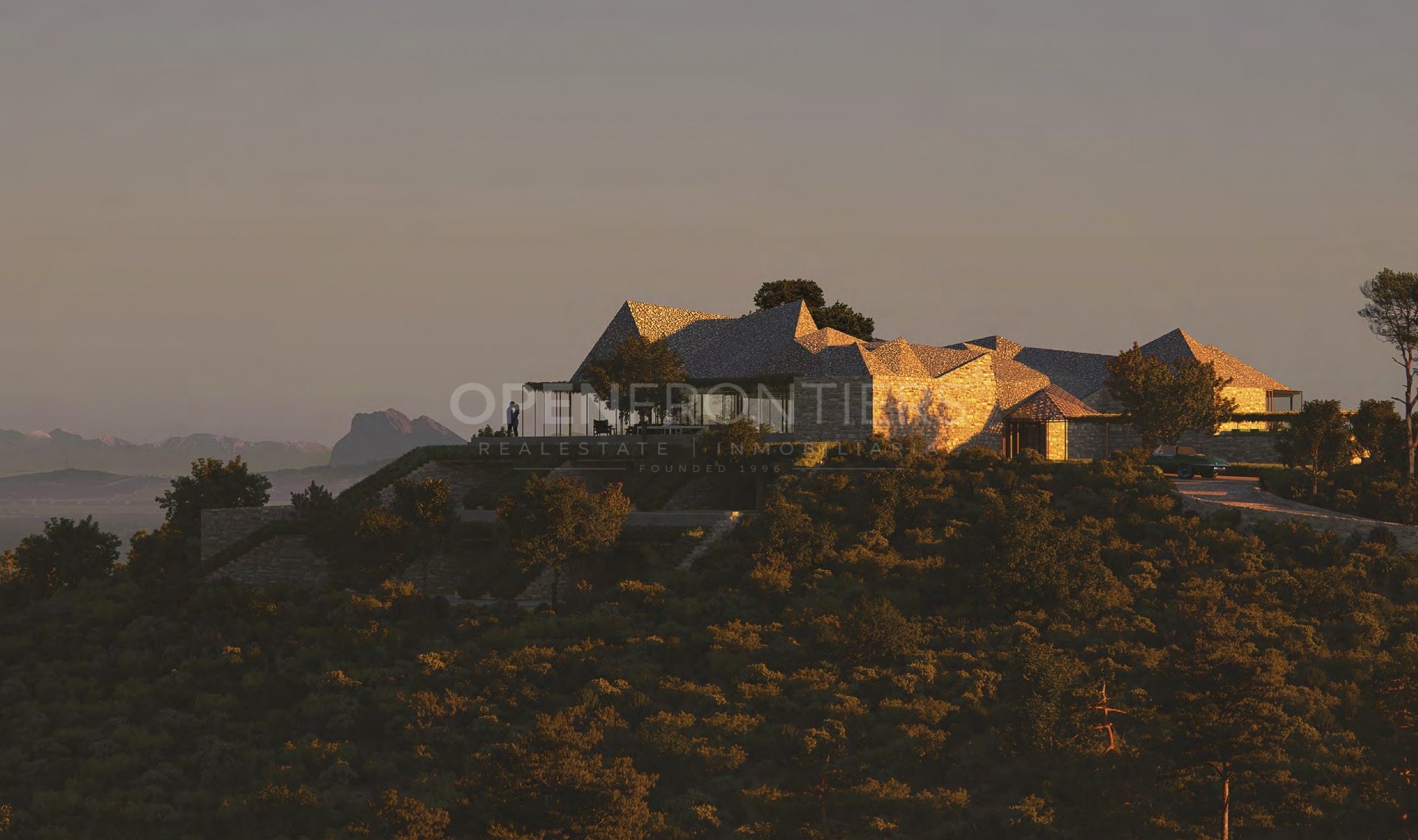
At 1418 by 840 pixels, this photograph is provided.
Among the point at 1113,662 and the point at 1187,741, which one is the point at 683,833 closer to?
the point at 1187,741

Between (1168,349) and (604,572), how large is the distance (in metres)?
42.1

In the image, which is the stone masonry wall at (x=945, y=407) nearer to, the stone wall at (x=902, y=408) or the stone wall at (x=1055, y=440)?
the stone wall at (x=902, y=408)

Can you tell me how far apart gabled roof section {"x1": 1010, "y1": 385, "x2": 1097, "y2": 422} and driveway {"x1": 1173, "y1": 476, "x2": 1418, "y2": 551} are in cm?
607

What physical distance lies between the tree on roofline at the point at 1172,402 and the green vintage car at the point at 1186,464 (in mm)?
3004

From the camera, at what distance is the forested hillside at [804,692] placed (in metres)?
27.7

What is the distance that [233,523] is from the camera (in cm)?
5069

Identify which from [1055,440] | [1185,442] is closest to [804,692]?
[1055,440]

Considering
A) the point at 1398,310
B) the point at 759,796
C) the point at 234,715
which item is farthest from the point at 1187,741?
the point at 1398,310

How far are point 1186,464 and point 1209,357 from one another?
2171cm

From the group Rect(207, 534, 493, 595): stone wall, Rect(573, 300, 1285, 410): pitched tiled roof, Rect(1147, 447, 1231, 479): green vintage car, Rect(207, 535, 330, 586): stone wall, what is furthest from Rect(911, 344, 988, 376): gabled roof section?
Rect(207, 535, 330, 586): stone wall

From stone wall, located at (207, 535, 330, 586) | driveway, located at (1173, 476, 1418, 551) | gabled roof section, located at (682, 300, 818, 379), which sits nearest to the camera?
driveway, located at (1173, 476, 1418, 551)

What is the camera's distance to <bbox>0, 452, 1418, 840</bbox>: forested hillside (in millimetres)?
27672

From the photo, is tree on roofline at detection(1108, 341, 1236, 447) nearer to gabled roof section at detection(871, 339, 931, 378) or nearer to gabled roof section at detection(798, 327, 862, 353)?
gabled roof section at detection(871, 339, 931, 378)

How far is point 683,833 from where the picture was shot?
91.0 ft
